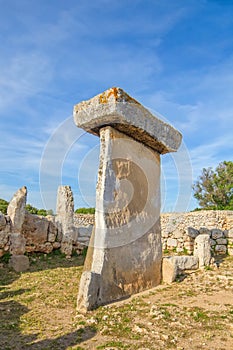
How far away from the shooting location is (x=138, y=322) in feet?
13.4

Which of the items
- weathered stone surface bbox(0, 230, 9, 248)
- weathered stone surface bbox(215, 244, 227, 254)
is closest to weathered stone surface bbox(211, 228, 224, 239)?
weathered stone surface bbox(215, 244, 227, 254)

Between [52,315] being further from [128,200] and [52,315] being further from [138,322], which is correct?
[128,200]

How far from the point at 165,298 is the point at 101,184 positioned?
2249 millimetres

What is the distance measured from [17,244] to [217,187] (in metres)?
23.4

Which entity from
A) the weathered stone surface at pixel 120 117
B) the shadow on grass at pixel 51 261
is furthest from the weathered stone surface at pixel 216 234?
the weathered stone surface at pixel 120 117

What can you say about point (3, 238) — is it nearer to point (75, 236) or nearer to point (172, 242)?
point (75, 236)

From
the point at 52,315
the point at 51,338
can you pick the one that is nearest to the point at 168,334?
the point at 51,338

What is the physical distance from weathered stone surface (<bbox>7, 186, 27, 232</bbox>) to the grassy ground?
6.33ft

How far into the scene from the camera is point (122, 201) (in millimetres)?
5570

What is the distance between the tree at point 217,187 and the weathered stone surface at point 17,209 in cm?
2104

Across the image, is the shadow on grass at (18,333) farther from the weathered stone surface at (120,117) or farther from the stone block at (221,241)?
the stone block at (221,241)

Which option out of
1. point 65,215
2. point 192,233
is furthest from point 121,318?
point 192,233

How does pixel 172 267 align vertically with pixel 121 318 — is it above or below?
above

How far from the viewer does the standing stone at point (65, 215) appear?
9680mm
